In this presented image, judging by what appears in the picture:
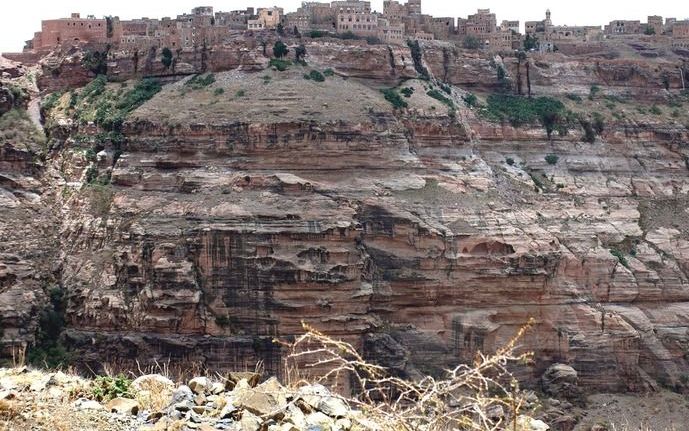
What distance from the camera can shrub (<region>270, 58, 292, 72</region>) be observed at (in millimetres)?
55625

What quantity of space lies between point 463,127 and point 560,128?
7710 mm

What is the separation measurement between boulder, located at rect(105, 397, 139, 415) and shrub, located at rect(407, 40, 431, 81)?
48.1 meters

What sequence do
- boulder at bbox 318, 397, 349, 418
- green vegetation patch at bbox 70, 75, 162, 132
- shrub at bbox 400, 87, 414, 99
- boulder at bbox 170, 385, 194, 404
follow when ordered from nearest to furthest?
boulder at bbox 318, 397, 349, 418
boulder at bbox 170, 385, 194, 404
green vegetation patch at bbox 70, 75, 162, 132
shrub at bbox 400, 87, 414, 99

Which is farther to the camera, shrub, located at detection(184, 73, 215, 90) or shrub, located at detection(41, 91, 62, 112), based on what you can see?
shrub, located at detection(41, 91, 62, 112)

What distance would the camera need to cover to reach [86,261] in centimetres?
4881

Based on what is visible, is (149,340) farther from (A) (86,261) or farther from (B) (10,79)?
(B) (10,79)

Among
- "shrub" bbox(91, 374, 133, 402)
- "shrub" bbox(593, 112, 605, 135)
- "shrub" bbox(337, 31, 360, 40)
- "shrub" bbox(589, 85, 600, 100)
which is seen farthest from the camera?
"shrub" bbox(589, 85, 600, 100)

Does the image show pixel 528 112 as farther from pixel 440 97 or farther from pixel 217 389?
pixel 217 389

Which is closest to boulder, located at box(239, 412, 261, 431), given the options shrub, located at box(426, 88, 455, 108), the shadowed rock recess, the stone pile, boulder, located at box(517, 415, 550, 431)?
the stone pile

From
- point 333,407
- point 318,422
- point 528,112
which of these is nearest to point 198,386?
point 333,407

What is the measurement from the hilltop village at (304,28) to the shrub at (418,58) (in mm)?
856

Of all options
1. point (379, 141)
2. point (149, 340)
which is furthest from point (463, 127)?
point (149, 340)

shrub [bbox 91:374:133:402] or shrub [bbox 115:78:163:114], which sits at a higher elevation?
shrub [bbox 115:78:163:114]

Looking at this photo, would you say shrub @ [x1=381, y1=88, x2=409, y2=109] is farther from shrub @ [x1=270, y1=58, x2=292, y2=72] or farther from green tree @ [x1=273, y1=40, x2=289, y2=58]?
green tree @ [x1=273, y1=40, x2=289, y2=58]
